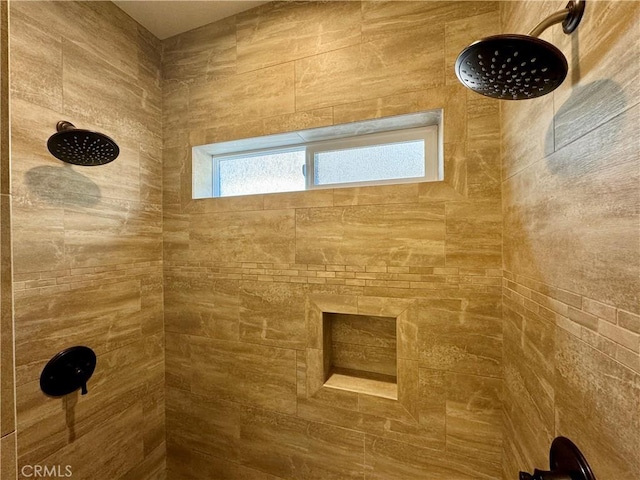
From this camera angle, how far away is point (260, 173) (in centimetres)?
140

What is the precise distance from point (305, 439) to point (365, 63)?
162 cm

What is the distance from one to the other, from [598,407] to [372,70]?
3.86ft

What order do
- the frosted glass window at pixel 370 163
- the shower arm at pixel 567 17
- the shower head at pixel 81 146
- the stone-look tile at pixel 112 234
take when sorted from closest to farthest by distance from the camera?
the shower arm at pixel 567 17 < the shower head at pixel 81 146 < the stone-look tile at pixel 112 234 < the frosted glass window at pixel 370 163

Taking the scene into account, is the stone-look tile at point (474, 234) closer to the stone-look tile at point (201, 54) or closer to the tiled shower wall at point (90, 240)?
the stone-look tile at point (201, 54)


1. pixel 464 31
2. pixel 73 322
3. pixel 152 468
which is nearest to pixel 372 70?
pixel 464 31

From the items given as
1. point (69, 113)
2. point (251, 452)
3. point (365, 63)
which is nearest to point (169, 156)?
point (69, 113)

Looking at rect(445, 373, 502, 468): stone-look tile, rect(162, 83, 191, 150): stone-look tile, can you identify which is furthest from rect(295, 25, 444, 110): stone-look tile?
rect(445, 373, 502, 468): stone-look tile

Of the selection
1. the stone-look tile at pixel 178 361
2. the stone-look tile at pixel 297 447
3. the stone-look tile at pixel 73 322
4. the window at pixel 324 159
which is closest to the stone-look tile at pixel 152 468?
the stone-look tile at pixel 178 361

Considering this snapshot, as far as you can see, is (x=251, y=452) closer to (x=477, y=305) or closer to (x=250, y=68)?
(x=477, y=305)

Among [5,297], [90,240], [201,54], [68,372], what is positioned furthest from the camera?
[201,54]

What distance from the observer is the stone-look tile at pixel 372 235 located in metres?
0.99

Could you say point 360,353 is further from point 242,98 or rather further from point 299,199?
point 242,98

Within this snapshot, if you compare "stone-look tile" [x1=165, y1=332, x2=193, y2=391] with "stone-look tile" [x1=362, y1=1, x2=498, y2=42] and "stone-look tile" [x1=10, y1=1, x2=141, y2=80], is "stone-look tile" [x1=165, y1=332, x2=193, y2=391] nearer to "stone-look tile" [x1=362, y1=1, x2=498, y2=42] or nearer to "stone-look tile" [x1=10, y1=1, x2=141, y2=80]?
"stone-look tile" [x1=10, y1=1, x2=141, y2=80]

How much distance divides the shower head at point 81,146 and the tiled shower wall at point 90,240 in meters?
0.12
